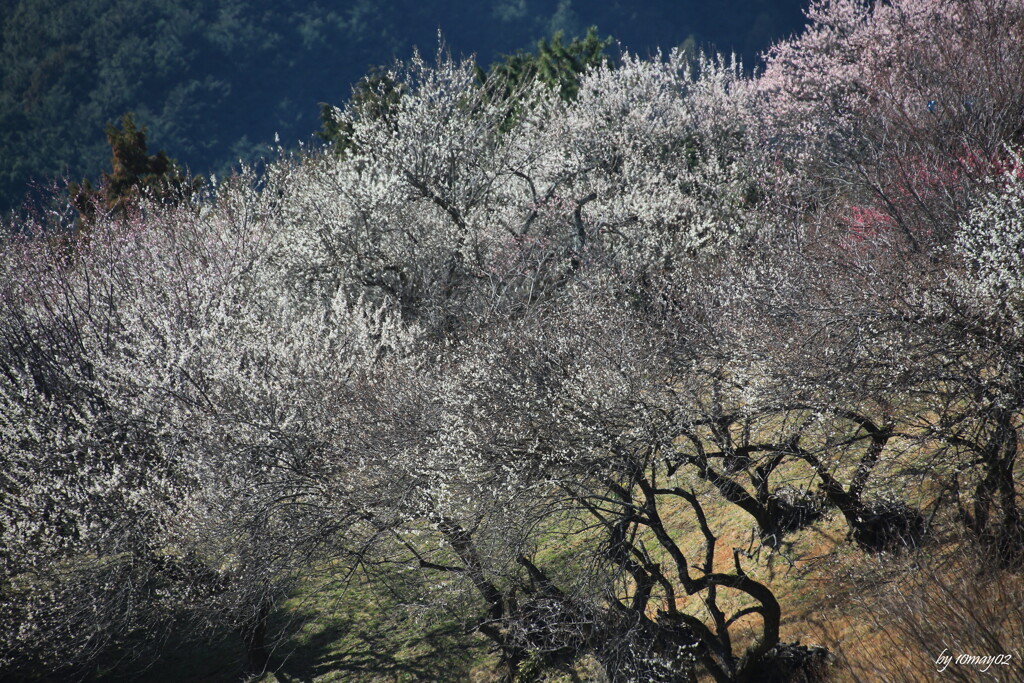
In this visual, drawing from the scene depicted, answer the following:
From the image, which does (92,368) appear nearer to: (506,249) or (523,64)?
(506,249)

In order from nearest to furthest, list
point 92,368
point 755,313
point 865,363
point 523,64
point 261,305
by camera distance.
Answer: point 865,363, point 755,313, point 92,368, point 261,305, point 523,64

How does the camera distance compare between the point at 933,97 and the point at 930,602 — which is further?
the point at 933,97

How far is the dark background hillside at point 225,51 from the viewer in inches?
3959

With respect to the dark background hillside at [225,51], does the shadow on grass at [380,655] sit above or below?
below

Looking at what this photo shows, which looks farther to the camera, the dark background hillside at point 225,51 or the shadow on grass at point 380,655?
the dark background hillside at point 225,51

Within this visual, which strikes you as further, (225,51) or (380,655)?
(225,51)

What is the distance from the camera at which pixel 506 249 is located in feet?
56.5

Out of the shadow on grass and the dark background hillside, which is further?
the dark background hillside

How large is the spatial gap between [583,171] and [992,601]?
53.2 feet

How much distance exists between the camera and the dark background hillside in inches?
3959

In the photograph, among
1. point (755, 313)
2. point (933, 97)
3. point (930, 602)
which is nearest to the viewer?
point (930, 602)

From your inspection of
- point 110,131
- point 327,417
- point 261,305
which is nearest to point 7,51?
point 110,131

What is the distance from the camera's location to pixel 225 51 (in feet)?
436

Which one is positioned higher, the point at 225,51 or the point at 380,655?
the point at 225,51
